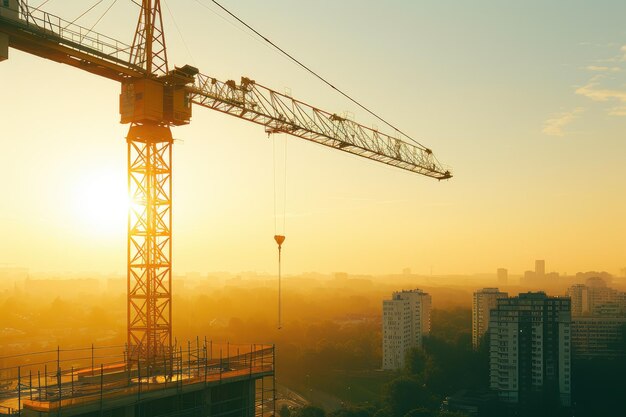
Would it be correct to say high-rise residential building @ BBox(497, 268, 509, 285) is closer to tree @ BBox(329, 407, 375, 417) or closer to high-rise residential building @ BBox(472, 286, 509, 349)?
high-rise residential building @ BBox(472, 286, 509, 349)

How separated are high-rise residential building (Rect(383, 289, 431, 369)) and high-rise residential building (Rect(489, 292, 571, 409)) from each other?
11.3m

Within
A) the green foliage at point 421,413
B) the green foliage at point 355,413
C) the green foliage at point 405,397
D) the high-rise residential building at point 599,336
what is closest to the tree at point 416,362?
the green foliage at point 405,397

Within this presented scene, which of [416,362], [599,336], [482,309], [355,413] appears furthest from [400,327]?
[355,413]

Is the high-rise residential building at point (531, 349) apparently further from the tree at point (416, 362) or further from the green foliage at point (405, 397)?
the tree at point (416, 362)

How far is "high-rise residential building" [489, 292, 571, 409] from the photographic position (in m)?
34.2

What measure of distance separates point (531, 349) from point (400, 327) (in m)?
13.8

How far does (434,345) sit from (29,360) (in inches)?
1105

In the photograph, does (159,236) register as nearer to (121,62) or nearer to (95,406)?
(121,62)

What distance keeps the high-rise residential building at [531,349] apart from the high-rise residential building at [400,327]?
1131 centimetres

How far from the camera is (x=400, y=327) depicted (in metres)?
47.8

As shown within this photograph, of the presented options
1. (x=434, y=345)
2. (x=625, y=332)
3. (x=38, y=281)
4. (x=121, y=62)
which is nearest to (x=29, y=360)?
(x=434, y=345)

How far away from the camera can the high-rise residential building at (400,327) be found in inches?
1859

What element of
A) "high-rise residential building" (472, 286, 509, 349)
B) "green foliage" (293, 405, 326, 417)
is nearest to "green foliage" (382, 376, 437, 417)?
"green foliage" (293, 405, 326, 417)

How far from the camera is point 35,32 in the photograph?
1437 centimetres
